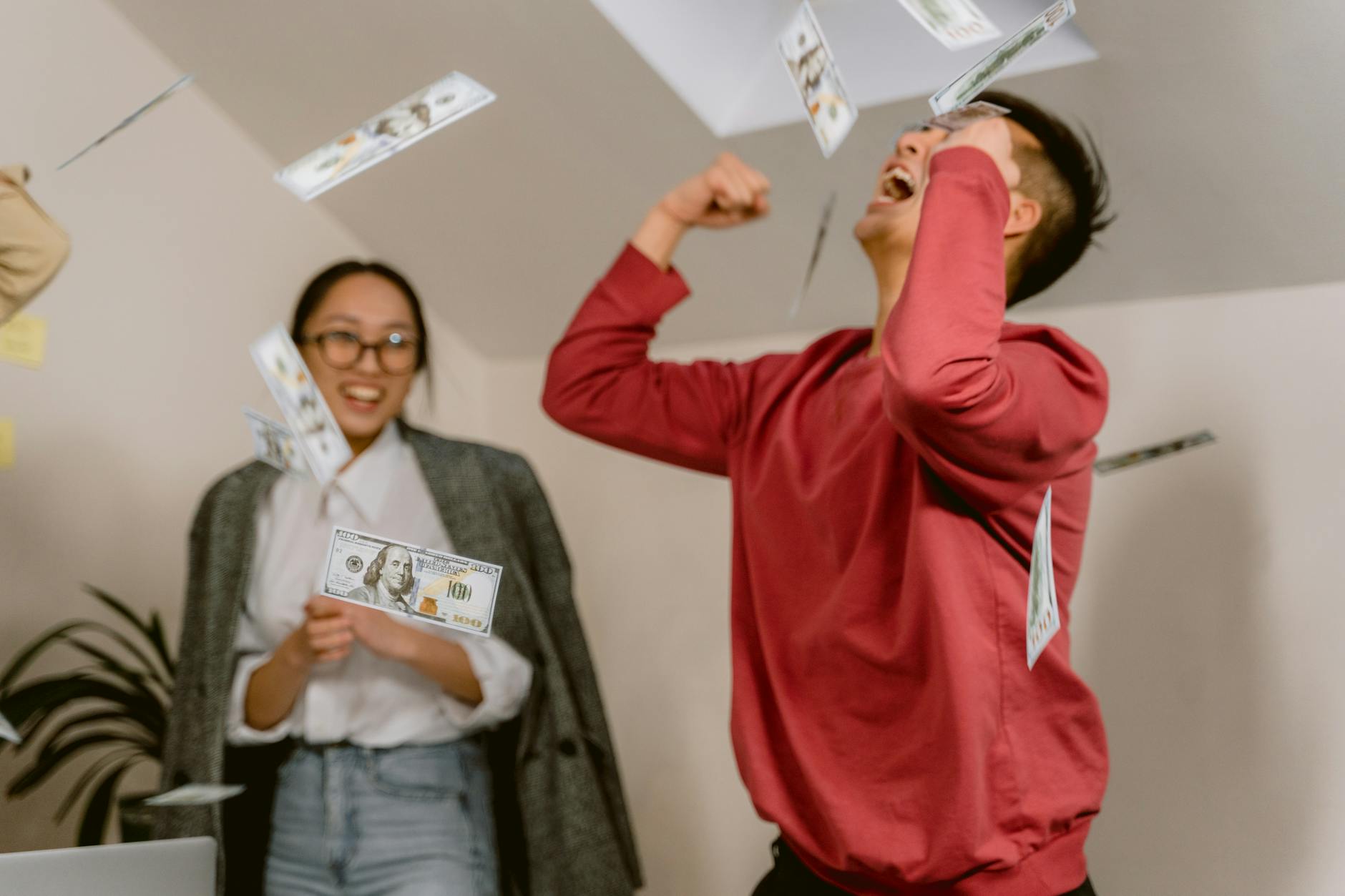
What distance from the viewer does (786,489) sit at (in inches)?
54.8

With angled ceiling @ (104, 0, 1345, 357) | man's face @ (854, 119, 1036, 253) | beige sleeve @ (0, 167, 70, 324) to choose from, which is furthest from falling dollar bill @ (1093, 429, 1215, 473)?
beige sleeve @ (0, 167, 70, 324)

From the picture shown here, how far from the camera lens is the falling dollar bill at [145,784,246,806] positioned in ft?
5.01

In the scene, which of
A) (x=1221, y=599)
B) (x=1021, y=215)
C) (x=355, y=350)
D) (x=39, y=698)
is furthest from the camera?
(x=355, y=350)

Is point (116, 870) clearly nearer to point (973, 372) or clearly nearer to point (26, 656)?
point (973, 372)

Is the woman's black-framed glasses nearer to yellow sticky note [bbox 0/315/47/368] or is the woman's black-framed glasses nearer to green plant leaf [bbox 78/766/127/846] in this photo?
yellow sticky note [bbox 0/315/47/368]

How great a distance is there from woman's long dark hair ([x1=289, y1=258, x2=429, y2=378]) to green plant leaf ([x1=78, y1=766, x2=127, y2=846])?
2.54 feet

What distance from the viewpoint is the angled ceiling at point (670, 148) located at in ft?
5.01

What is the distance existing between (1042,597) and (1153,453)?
25.4 inches

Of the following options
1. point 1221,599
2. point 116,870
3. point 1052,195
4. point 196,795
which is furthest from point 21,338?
point 1221,599

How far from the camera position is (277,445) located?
173 cm

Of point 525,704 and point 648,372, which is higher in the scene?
point 648,372

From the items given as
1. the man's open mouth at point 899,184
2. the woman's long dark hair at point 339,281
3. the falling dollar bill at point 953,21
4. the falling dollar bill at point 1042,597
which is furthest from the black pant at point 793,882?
the woman's long dark hair at point 339,281

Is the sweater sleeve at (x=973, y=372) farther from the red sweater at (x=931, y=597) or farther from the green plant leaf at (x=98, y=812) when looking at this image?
the green plant leaf at (x=98, y=812)

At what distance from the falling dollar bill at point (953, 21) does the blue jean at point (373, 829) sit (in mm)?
1182
